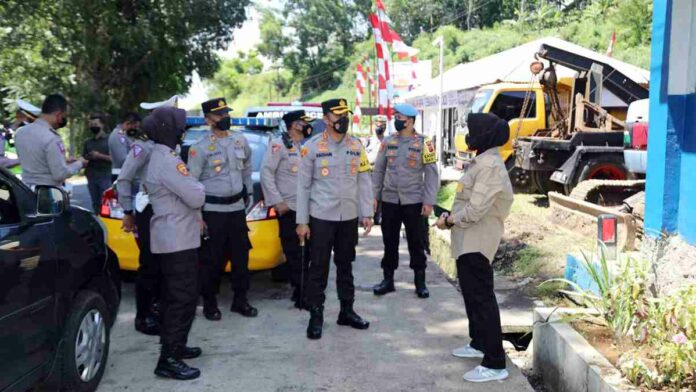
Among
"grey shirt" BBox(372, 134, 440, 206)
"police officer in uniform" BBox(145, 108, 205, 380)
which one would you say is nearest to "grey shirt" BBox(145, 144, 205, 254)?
"police officer in uniform" BBox(145, 108, 205, 380)

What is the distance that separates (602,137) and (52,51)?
11.4 metres

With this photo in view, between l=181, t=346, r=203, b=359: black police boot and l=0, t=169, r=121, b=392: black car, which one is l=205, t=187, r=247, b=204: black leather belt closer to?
l=0, t=169, r=121, b=392: black car

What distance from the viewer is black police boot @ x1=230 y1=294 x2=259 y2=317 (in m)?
5.41

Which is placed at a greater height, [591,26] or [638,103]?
[591,26]

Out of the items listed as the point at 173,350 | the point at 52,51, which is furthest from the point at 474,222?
the point at 52,51

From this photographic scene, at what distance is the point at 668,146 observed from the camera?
513 centimetres

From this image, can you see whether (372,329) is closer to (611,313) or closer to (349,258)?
(349,258)

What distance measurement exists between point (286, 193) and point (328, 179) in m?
0.97

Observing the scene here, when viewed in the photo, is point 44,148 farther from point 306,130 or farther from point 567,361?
point 567,361

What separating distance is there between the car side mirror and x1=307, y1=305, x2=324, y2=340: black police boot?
1.96 metres

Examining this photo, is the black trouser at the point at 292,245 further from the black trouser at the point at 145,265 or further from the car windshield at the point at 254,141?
the black trouser at the point at 145,265

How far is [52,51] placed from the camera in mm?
13852

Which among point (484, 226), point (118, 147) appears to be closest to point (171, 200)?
point (484, 226)

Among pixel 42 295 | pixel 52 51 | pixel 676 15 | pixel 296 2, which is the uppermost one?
pixel 296 2
